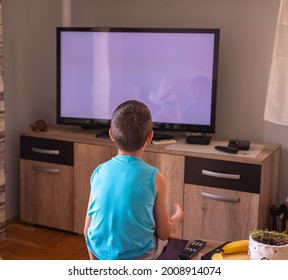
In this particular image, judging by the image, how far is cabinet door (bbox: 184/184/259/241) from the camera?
3178 millimetres

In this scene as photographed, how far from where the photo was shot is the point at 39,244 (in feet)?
11.8

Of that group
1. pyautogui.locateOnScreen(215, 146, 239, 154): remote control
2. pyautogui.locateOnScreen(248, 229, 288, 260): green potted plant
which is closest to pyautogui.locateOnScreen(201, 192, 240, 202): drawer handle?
pyautogui.locateOnScreen(215, 146, 239, 154): remote control

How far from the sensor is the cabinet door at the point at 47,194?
372 centimetres

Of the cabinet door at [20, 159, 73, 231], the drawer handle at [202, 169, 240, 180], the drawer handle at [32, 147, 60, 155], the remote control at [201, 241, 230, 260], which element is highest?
the remote control at [201, 241, 230, 260]

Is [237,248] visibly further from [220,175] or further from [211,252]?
[220,175]

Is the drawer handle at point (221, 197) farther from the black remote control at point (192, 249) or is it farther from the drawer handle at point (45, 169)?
the black remote control at point (192, 249)

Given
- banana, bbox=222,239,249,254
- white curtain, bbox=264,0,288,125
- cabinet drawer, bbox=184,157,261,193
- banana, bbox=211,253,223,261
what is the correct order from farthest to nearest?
white curtain, bbox=264,0,288,125 < cabinet drawer, bbox=184,157,261,193 < banana, bbox=222,239,249,254 < banana, bbox=211,253,223,261

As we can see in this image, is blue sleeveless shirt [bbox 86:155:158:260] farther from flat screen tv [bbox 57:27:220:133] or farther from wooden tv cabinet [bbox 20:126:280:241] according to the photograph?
flat screen tv [bbox 57:27:220:133]

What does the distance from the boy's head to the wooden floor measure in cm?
170

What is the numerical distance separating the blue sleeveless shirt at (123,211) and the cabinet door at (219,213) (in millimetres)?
1449

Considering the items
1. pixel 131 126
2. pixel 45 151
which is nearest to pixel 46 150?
pixel 45 151

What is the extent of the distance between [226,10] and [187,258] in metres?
2.35

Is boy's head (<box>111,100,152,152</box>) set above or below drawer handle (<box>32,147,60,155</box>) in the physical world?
above

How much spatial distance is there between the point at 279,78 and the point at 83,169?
4.66 ft
